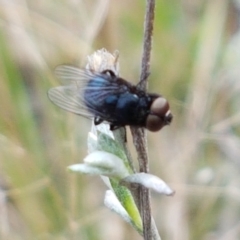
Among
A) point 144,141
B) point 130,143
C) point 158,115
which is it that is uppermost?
point 130,143

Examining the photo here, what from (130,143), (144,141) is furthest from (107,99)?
(130,143)

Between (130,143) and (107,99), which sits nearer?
(107,99)

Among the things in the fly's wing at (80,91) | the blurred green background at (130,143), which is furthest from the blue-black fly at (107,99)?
the blurred green background at (130,143)

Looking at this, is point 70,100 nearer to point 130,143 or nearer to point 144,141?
point 144,141

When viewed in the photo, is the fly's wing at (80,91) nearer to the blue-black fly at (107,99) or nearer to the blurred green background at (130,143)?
the blue-black fly at (107,99)

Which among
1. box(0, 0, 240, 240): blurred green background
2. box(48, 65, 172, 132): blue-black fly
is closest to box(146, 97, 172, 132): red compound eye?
box(48, 65, 172, 132): blue-black fly

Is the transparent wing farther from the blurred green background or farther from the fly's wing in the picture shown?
the blurred green background
